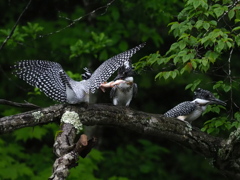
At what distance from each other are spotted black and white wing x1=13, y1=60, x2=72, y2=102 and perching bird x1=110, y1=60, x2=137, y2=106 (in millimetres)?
1207

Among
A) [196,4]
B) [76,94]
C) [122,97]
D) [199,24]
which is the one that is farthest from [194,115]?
[76,94]

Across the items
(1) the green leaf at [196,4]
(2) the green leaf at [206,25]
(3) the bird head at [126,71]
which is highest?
(1) the green leaf at [196,4]

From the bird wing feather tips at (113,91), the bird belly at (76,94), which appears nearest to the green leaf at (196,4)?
the bird belly at (76,94)

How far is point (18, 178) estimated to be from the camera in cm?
765

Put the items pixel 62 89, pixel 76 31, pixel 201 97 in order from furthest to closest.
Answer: pixel 76 31 < pixel 201 97 < pixel 62 89

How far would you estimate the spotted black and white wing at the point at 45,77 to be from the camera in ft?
16.8

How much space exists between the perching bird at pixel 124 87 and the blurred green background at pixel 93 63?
63cm

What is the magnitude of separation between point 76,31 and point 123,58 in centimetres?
352

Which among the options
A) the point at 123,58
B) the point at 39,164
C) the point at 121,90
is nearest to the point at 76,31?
the point at 39,164

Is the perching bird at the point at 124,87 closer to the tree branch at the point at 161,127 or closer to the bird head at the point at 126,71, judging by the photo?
the bird head at the point at 126,71

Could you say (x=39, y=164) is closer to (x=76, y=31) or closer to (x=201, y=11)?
(x=76, y=31)

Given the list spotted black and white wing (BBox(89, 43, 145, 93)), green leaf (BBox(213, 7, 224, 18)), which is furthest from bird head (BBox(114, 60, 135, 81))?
green leaf (BBox(213, 7, 224, 18))

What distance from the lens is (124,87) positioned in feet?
21.5

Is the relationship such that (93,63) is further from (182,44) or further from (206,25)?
(206,25)
